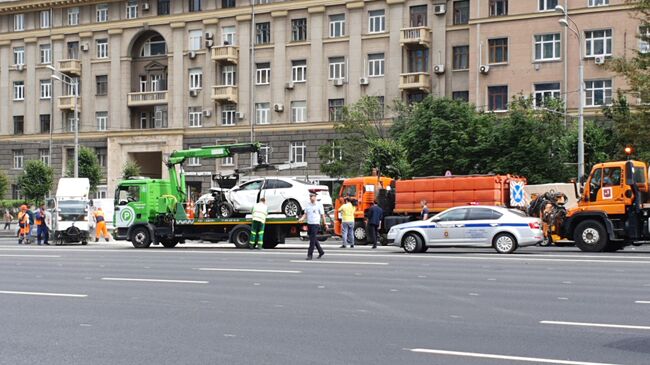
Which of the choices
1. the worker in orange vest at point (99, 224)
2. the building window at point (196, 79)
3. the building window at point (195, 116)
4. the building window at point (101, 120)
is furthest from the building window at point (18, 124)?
the worker in orange vest at point (99, 224)

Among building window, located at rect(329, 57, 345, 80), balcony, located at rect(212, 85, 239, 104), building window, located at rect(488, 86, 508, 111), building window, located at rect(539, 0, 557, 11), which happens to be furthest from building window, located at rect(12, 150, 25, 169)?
building window, located at rect(539, 0, 557, 11)

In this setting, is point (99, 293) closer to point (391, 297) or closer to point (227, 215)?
point (391, 297)

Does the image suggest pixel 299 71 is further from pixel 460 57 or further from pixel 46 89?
pixel 46 89

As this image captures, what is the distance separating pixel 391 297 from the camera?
45.6 ft

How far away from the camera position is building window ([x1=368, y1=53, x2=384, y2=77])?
56188 millimetres

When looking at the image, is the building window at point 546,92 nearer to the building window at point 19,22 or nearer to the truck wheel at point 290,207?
the truck wheel at point 290,207

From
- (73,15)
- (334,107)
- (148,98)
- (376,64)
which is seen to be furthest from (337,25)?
(73,15)

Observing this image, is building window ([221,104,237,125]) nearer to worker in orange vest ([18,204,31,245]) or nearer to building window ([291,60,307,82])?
building window ([291,60,307,82])

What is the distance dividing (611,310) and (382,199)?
882 inches

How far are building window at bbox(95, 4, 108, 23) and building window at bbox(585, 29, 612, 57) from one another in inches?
1305

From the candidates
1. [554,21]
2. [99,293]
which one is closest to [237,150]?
[99,293]

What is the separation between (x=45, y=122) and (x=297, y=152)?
66.0 feet

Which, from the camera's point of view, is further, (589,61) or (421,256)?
(589,61)

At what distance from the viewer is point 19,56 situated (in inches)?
2648
